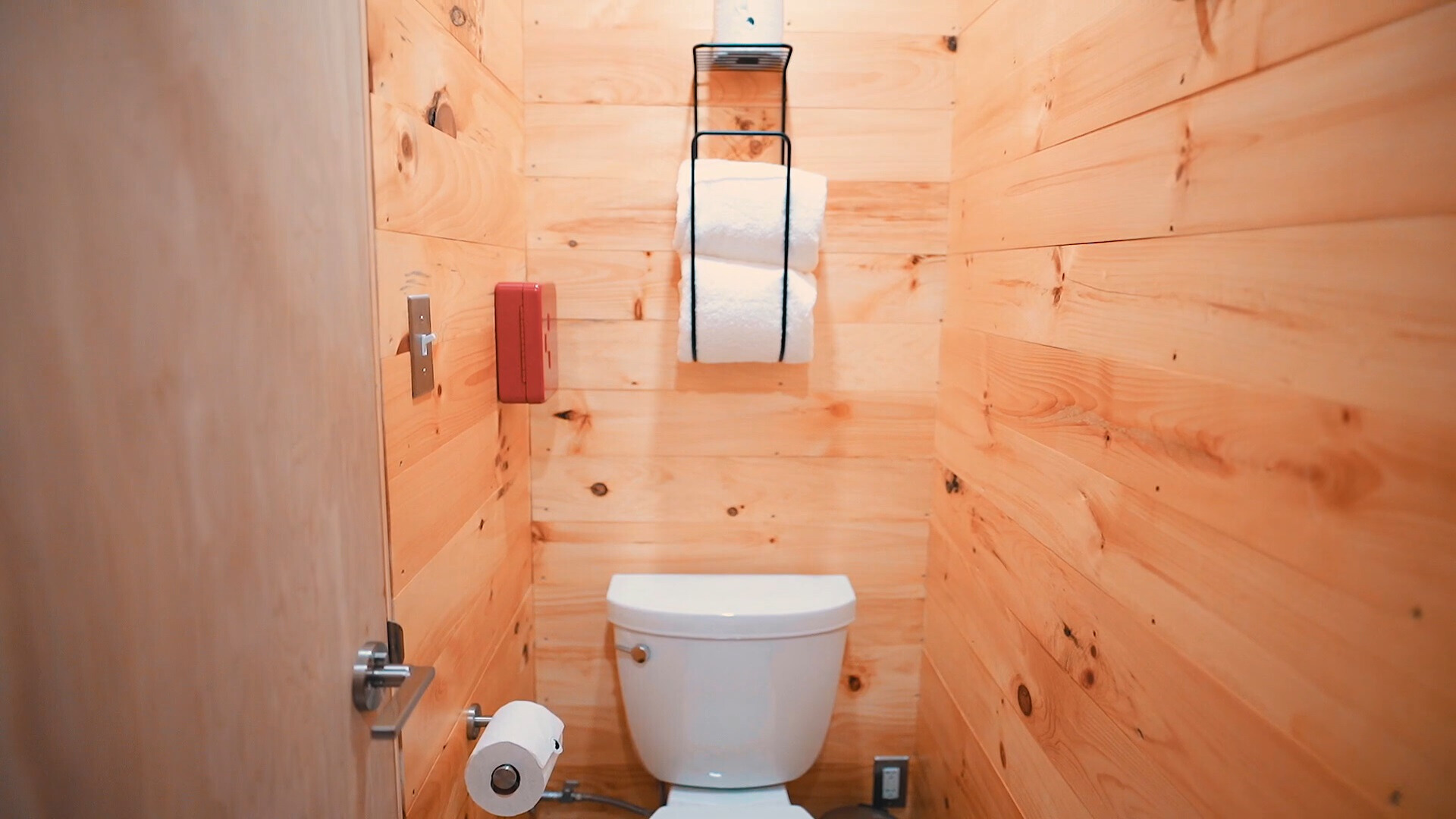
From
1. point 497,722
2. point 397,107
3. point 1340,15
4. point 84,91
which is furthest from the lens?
point 497,722

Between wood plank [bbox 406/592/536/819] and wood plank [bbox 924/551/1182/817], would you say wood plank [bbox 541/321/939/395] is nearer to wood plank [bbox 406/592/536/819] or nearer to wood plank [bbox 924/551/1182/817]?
wood plank [bbox 924/551/1182/817]

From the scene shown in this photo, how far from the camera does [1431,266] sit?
0.48 m

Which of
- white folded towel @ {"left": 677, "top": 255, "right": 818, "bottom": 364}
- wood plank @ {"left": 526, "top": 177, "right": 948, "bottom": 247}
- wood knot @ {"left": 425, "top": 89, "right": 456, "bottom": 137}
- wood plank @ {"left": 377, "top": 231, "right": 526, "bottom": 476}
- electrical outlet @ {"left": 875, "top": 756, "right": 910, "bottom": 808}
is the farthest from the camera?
electrical outlet @ {"left": 875, "top": 756, "right": 910, "bottom": 808}

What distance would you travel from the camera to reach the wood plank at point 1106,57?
60 centimetres

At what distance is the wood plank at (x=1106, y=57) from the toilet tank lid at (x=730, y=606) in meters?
0.81

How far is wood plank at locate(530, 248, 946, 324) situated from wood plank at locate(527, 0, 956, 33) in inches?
15.7

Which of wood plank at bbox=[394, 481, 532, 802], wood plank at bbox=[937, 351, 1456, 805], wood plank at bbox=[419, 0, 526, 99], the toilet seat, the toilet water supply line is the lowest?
the toilet water supply line

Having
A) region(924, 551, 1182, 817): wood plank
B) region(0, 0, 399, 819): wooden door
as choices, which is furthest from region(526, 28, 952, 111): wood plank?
region(924, 551, 1182, 817): wood plank

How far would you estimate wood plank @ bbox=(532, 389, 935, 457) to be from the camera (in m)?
1.48

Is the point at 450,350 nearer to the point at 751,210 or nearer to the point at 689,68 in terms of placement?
the point at 751,210

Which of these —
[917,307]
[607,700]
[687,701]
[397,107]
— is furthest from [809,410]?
[397,107]

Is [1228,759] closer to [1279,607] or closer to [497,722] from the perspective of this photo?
[1279,607]

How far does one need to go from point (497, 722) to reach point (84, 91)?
2.79 feet

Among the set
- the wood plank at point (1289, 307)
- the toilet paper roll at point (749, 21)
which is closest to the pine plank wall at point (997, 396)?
the wood plank at point (1289, 307)
